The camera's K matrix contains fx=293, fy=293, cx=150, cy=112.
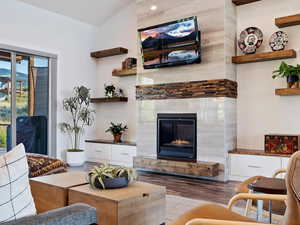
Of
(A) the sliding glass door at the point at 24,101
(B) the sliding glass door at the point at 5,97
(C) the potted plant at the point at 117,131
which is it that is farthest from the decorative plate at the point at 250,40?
(B) the sliding glass door at the point at 5,97

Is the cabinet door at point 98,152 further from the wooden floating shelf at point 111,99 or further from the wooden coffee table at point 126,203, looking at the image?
the wooden coffee table at point 126,203

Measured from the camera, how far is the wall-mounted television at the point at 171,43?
4.70 meters

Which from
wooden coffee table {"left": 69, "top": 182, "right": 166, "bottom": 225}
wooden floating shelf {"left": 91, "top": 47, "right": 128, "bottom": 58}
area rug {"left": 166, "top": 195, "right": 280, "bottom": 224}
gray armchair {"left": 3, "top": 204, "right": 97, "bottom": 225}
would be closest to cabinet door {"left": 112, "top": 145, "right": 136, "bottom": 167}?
wooden floating shelf {"left": 91, "top": 47, "right": 128, "bottom": 58}

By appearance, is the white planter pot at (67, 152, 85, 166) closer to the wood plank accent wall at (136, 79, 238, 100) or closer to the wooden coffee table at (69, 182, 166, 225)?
the wood plank accent wall at (136, 79, 238, 100)

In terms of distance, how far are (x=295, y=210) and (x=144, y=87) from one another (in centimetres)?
427

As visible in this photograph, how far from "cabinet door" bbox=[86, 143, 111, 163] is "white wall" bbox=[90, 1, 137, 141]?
1.40ft

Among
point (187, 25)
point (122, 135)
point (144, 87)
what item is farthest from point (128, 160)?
point (187, 25)

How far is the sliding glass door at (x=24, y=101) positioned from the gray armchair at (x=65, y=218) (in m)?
4.62

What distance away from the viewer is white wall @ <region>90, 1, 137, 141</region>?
6.25 meters

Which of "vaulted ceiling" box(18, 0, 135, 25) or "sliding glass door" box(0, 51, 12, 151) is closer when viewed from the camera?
"sliding glass door" box(0, 51, 12, 151)

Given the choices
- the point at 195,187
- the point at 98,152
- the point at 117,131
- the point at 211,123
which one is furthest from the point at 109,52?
the point at 195,187

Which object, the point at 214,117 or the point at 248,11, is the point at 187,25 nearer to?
the point at 248,11

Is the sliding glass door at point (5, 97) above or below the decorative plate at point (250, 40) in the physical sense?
below

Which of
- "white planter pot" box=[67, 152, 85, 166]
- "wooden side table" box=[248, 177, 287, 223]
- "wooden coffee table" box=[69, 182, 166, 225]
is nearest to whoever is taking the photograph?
"wooden side table" box=[248, 177, 287, 223]
